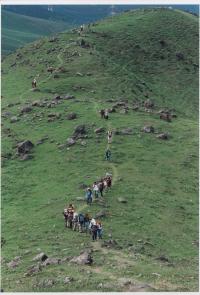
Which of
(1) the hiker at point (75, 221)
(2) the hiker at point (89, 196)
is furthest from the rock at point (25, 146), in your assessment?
(1) the hiker at point (75, 221)

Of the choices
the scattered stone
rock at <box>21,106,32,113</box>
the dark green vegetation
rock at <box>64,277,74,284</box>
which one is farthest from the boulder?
rock at <box>64,277,74,284</box>

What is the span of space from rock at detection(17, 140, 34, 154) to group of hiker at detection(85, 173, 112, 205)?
1770cm

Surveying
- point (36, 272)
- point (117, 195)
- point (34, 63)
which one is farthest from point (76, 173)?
point (34, 63)

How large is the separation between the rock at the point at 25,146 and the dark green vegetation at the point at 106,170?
72cm

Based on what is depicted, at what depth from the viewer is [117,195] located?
58812mm

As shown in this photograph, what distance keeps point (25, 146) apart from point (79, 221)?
1117 inches

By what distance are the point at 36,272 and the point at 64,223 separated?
10961mm

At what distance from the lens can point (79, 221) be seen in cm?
5069

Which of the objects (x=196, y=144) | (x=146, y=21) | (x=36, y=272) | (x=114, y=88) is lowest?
(x=36, y=272)

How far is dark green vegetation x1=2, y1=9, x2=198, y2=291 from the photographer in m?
44.0

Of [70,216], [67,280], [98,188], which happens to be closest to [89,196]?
[98,188]

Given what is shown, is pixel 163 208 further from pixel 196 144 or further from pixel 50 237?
pixel 196 144

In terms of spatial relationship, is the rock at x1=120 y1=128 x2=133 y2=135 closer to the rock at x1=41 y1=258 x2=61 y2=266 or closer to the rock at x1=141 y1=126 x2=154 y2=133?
the rock at x1=141 y1=126 x2=154 y2=133

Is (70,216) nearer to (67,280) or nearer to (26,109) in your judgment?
(67,280)
